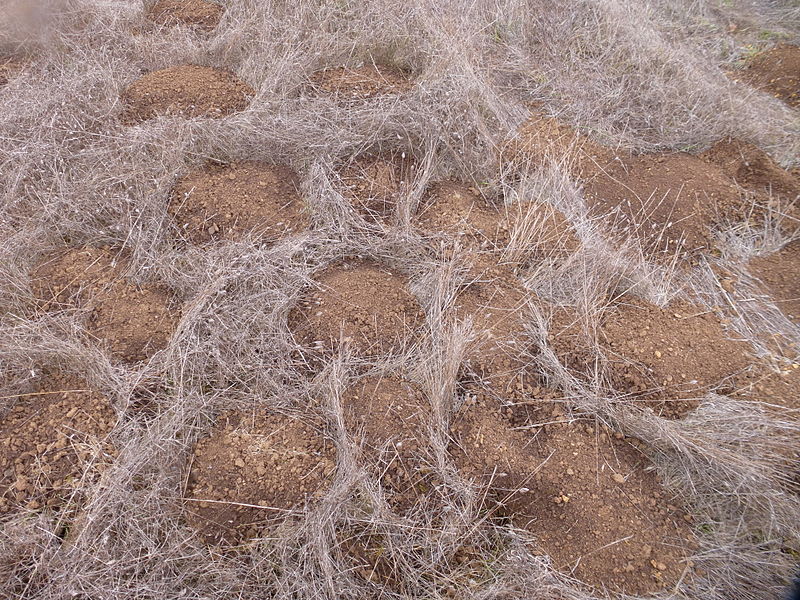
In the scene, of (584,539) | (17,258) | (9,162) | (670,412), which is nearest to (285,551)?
(584,539)

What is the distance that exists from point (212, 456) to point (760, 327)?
91.0 inches

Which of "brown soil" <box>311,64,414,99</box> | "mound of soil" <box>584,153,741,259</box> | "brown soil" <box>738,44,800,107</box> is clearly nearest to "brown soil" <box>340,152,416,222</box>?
"brown soil" <box>311,64,414,99</box>

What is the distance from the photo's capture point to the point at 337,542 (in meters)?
1.72

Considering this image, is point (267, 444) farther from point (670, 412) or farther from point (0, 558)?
point (670, 412)

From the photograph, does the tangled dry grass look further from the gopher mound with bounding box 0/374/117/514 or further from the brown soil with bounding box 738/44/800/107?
the brown soil with bounding box 738/44/800/107

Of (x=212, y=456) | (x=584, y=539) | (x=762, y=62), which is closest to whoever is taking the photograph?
(x=584, y=539)

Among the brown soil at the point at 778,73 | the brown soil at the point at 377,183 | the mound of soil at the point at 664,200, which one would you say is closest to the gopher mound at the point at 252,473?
the brown soil at the point at 377,183

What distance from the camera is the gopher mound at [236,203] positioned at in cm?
254

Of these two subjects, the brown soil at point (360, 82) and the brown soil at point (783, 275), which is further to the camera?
the brown soil at point (360, 82)

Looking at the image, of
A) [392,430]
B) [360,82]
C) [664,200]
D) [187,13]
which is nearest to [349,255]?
[392,430]

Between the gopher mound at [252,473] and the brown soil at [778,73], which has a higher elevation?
the brown soil at [778,73]

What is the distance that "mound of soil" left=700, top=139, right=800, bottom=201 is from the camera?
2.82 m

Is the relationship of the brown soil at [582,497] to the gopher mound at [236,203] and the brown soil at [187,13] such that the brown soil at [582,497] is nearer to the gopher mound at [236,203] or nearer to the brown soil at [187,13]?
the gopher mound at [236,203]

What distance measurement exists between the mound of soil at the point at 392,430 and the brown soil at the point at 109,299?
2.82ft
